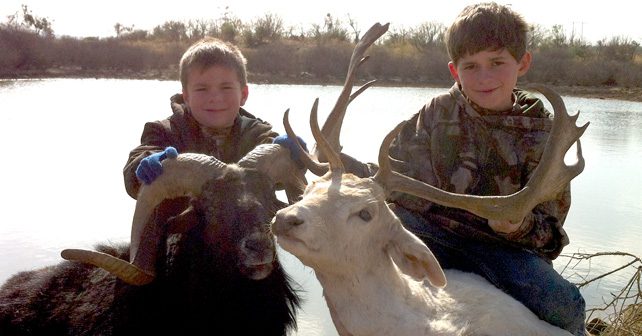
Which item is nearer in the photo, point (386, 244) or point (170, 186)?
point (386, 244)

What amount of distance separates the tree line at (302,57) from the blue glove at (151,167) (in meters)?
26.9

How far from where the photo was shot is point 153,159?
418 centimetres

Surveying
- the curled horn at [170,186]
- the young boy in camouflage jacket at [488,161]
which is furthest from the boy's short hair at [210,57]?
the young boy in camouflage jacket at [488,161]

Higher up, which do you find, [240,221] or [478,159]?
[478,159]

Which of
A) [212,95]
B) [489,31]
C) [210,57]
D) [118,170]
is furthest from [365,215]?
[118,170]

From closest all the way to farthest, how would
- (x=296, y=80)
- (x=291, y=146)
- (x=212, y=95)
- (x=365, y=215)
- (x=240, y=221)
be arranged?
1. (x=365, y=215)
2. (x=240, y=221)
3. (x=291, y=146)
4. (x=212, y=95)
5. (x=296, y=80)

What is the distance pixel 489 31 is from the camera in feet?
14.2

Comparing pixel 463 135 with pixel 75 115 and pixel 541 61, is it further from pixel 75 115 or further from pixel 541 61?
pixel 541 61

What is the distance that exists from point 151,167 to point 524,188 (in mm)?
2031

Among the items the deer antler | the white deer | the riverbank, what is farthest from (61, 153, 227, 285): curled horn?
the riverbank

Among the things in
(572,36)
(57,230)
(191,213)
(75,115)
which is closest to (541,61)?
(572,36)

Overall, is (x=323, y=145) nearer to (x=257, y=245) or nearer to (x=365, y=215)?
(x=365, y=215)

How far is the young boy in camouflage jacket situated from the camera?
4219 millimetres

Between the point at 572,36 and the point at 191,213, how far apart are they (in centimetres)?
4247
